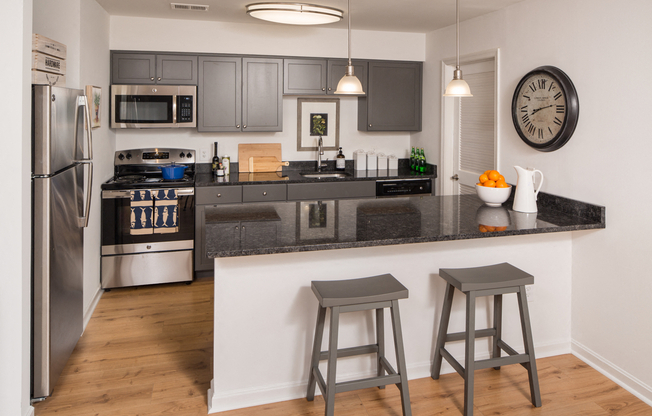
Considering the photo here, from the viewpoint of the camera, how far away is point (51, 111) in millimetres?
2268

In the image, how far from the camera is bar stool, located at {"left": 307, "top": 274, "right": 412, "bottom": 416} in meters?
2.13

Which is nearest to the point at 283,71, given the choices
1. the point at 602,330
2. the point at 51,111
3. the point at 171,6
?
the point at 171,6

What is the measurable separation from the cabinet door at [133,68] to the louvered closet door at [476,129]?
109 inches

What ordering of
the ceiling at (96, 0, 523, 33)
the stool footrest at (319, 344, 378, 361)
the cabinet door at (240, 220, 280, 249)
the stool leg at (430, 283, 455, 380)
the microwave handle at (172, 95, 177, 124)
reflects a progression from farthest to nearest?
the microwave handle at (172, 95, 177, 124) < the ceiling at (96, 0, 523, 33) < the stool leg at (430, 283, 455, 380) < the stool footrest at (319, 344, 378, 361) < the cabinet door at (240, 220, 280, 249)

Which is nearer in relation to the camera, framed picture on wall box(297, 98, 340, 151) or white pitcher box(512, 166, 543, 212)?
white pitcher box(512, 166, 543, 212)

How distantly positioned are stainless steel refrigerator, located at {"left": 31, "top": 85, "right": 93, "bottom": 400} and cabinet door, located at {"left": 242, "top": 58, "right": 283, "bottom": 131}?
1937 mm

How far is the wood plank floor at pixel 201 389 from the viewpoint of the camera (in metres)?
2.41

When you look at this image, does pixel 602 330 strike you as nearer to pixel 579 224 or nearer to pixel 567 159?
pixel 579 224

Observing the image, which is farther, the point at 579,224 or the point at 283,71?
the point at 283,71

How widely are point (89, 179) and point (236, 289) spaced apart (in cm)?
113

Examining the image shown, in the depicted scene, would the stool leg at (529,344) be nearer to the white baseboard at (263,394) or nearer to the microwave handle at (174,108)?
the white baseboard at (263,394)

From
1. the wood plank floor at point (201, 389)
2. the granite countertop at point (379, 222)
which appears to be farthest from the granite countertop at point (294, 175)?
the wood plank floor at point (201, 389)

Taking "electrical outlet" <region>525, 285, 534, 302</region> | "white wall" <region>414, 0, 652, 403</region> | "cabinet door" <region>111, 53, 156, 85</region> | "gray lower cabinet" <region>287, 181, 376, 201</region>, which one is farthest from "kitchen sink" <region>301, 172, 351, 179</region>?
"electrical outlet" <region>525, 285, 534, 302</region>

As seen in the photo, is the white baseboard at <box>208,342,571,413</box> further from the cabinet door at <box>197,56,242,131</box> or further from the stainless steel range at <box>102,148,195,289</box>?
the cabinet door at <box>197,56,242,131</box>
